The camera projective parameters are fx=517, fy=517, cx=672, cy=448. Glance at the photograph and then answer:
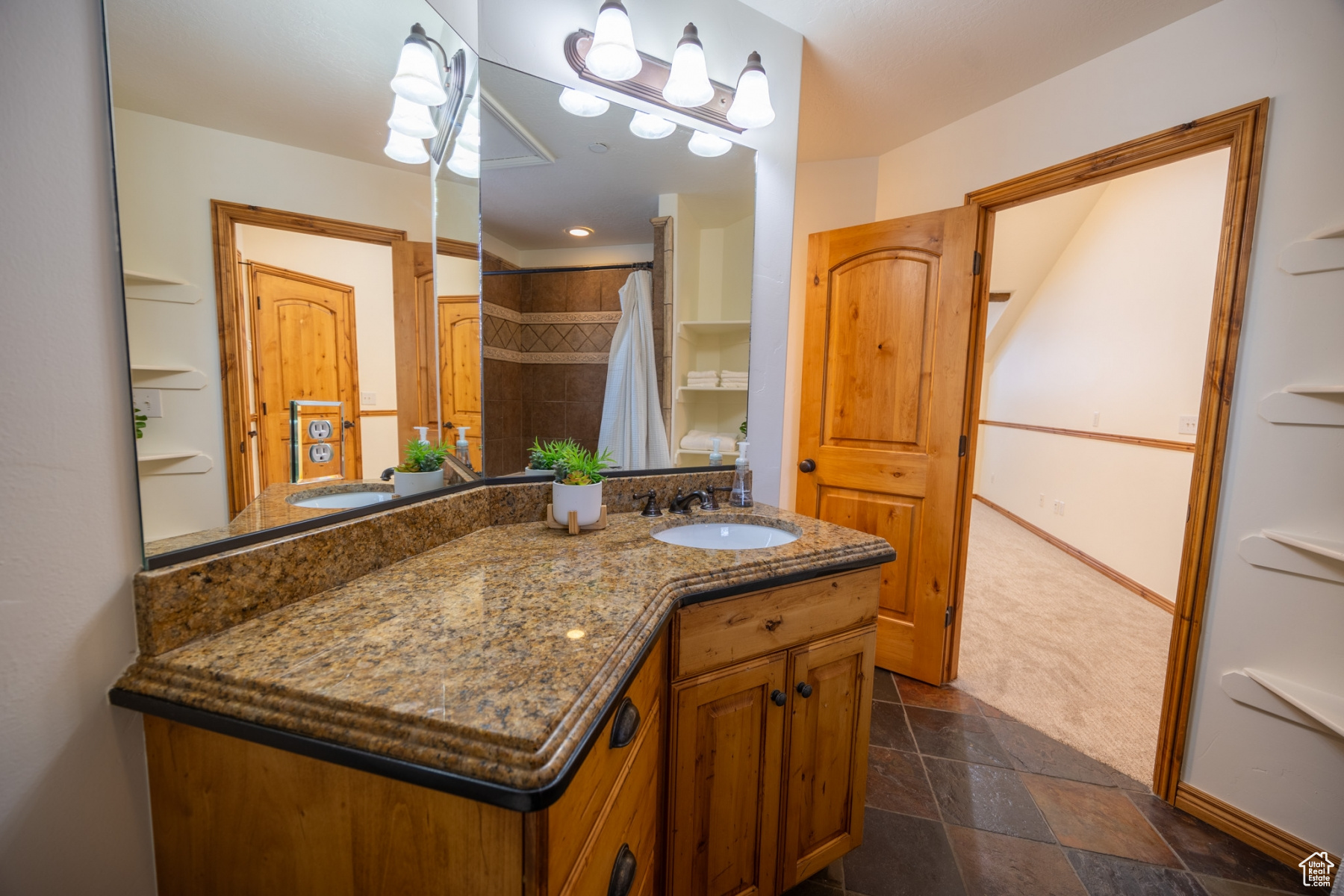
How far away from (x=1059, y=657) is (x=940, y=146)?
7.80 feet

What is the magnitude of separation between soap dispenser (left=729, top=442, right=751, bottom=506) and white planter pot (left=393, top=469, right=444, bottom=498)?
83cm

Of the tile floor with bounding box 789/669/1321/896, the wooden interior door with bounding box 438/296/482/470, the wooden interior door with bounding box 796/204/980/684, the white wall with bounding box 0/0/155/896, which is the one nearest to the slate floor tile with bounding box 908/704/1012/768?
the tile floor with bounding box 789/669/1321/896

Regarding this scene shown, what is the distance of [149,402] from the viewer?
68 cm

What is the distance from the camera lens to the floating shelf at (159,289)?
25.7 inches

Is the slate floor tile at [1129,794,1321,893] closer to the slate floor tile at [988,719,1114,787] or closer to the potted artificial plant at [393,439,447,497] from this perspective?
the slate floor tile at [988,719,1114,787]

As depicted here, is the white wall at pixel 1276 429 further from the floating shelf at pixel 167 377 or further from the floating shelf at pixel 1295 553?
the floating shelf at pixel 167 377

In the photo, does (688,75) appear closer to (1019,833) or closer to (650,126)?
(650,126)

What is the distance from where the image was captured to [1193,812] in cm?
153

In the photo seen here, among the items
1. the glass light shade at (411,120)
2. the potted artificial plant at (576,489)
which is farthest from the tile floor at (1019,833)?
the glass light shade at (411,120)

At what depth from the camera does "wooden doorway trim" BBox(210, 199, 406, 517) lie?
736 millimetres

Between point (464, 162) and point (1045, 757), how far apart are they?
2.53 meters

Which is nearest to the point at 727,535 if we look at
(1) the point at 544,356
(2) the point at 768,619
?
(2) the point at 768,619

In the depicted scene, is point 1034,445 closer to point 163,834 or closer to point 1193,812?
point 1193,812

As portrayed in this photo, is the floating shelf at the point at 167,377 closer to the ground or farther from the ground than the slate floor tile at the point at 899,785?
farther from the ground
